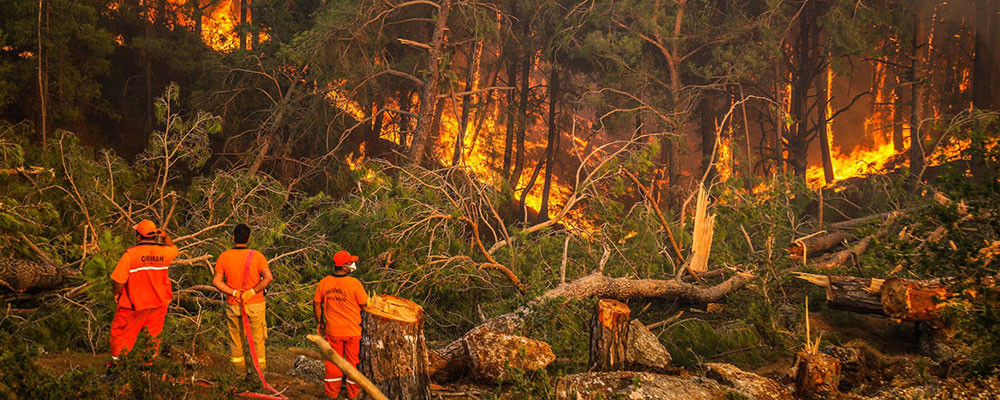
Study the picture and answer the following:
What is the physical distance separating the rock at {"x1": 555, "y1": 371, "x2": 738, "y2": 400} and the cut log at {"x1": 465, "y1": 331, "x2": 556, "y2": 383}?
719 millimetres

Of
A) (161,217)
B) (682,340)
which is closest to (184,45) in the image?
(161,217)

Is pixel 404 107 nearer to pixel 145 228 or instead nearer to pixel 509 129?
pixel 509 129

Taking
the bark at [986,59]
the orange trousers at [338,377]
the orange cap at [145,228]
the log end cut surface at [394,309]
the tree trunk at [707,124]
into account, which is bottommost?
the orange trousers at [338,377]

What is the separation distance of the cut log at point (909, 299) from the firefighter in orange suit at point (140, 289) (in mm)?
6779

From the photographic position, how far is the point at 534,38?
2052cm

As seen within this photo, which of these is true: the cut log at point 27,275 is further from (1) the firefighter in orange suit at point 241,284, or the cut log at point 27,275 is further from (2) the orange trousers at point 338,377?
(2) the orange trousers at point 338,377

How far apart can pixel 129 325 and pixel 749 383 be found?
4.96 meters

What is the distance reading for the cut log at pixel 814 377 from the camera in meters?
5.39

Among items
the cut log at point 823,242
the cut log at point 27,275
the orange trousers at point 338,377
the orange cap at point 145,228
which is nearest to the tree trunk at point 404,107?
the cut log at point 823,242

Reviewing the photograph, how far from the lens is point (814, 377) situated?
17.8 ft

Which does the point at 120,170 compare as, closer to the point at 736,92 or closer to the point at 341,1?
the point at 341,1

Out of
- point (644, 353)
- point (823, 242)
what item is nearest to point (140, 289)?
point (644, 353)

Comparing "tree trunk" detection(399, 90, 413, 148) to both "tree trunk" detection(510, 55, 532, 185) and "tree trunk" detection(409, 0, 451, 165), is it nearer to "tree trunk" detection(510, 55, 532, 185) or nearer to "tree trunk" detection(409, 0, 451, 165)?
"tree trunk" detection(409, 0, 451, 165)

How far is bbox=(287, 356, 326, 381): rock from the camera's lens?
6.04m
